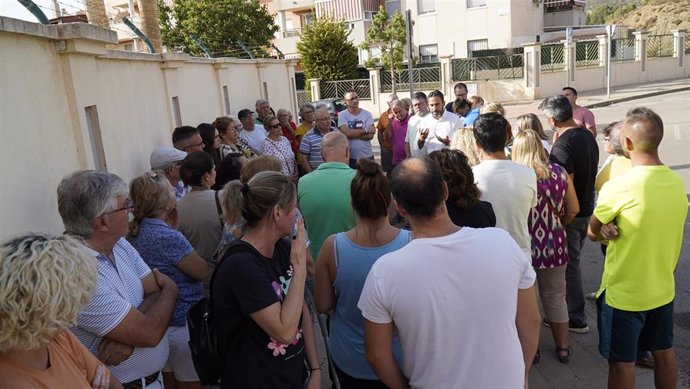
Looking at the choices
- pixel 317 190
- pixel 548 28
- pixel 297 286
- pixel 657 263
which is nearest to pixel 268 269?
pixel 297 286

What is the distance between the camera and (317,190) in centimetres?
359

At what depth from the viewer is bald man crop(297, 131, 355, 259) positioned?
11.6 feet

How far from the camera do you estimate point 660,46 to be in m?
30.2

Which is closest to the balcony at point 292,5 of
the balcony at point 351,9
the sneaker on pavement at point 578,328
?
the balcony at point 351,9

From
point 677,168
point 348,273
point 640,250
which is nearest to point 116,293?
point 348,273

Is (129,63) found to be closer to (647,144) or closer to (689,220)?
(647,144)

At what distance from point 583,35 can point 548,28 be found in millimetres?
2549

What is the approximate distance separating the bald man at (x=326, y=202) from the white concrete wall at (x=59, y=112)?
159 centimetres

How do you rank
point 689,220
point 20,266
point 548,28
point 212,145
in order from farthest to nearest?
point 548,28, point 689,220, point 212,145, point 20,266

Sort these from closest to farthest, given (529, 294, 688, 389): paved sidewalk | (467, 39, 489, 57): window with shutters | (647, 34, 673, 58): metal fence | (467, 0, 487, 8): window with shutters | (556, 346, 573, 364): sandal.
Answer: (529, 294, 688, 389): paved sidewalk < (556, 346, 573, 364): sandal < (647, 34, 673, 58): metal fence < (467, 0, 487, 8): window with shutters < (467, 39, 489, 57): window with shutters

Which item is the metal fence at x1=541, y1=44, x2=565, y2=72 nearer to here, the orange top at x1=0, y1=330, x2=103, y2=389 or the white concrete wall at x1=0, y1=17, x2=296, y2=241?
the white concrete wall at x1=0, y1=17, x2=296, y2=241

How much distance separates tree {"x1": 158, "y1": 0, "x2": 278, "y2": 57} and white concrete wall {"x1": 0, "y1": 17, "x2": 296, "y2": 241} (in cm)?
2271

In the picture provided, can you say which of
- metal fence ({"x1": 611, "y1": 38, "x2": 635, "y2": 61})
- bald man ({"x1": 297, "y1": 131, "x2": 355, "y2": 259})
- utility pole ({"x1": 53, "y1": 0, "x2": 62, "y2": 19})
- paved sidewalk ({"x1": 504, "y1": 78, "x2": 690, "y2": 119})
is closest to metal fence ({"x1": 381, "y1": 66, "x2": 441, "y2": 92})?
paved sidewalk ({"x1": 504, "y1": 78, "x2": 690, "y2": 119})

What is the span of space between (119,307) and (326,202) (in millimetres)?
1535
